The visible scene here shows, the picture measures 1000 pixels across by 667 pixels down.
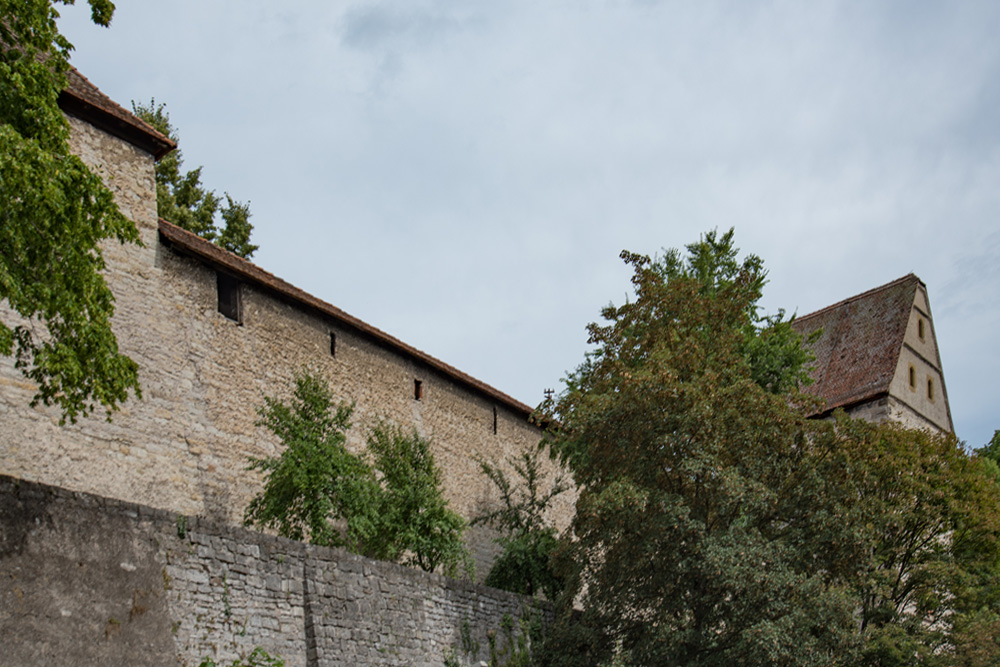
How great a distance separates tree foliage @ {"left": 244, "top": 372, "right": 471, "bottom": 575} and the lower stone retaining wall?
2.20m

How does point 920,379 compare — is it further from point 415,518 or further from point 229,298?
point 229,298

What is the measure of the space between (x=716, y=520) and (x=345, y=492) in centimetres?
562

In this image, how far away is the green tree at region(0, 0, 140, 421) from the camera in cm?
1015

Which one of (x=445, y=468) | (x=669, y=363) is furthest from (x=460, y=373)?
(x=669, y=363)

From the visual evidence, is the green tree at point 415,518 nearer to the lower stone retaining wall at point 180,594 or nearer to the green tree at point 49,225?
the lower stone retaining wall at point 180,594

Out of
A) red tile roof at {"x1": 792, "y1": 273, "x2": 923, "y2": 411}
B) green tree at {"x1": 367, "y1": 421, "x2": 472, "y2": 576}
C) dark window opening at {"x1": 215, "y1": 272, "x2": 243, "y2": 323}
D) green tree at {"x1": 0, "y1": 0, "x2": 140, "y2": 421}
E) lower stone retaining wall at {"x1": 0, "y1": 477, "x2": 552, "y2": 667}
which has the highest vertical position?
red tile roof at {"x1": 792, "y1": 273, "x2": 923, "y2": 411}

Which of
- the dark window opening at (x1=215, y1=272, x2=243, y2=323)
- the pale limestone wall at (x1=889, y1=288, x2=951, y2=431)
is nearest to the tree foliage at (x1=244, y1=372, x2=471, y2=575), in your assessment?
the dark window opening at (x1=215, y1=272, x2=243, y2=323)

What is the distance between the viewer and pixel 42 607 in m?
9.84

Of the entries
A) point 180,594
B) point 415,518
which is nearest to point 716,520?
point 415,518

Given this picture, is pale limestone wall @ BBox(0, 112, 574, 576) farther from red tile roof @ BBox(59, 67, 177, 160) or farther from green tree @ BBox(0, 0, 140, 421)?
green tree @ BBox(0, 0, 140, 421)

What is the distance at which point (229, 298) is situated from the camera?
1897 centimetres

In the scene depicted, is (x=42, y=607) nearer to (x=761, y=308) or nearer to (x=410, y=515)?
(x=410, y=515)

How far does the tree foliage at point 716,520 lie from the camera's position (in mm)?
14539

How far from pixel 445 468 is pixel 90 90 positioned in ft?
35.1
